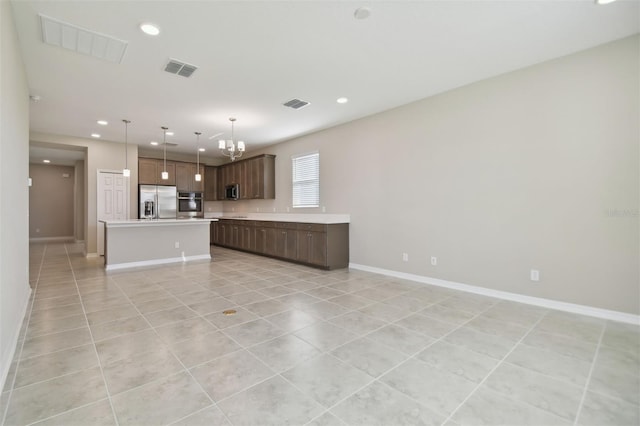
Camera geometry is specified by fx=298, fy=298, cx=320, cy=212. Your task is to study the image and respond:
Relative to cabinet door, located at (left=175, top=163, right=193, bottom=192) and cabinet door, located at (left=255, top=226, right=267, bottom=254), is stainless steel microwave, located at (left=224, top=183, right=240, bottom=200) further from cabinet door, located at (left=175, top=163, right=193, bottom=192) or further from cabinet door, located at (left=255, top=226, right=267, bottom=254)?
cabinet door, located at (left=255, top=226, right=267, bottom=254)

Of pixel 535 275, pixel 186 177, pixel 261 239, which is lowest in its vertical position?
pixel 535 275

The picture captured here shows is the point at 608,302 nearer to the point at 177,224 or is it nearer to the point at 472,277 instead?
the point at 472,277

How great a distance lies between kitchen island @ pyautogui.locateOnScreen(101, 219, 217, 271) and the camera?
5668 millimetres

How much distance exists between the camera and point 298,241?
6.08 metres

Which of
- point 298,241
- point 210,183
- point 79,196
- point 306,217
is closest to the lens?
point 298,241

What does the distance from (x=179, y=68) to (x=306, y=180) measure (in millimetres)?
3699

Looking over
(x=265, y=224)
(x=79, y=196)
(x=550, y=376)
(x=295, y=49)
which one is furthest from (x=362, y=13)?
(x=79, y=196)

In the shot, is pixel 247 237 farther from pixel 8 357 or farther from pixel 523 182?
pixel 523 182

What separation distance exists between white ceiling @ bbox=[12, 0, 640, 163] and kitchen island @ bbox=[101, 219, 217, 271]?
2.18 m

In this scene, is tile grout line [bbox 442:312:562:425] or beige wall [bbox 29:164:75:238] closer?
tile grout line [bbox 442:312:562:425]

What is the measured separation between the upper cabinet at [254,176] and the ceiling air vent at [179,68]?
407 centimetres

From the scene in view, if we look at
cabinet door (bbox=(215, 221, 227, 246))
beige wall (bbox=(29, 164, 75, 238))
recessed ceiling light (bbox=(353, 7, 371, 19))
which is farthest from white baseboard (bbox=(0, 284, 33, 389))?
beige wall (bbox=(29, 164, 75, 238))

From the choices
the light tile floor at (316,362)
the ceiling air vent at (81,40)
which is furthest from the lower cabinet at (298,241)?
the ceiling air vent at (81,40)

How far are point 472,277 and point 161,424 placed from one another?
3871 mm
